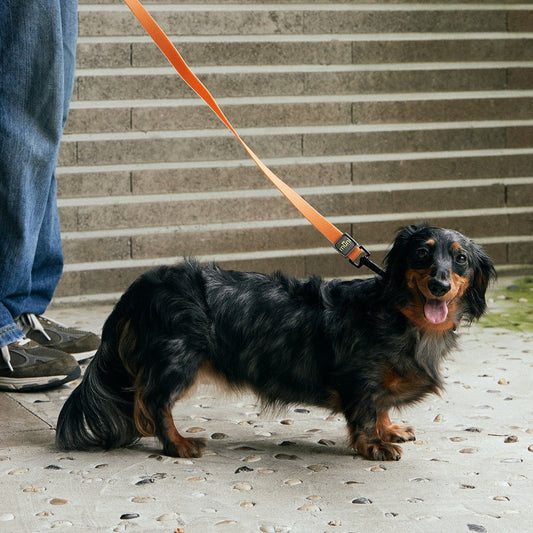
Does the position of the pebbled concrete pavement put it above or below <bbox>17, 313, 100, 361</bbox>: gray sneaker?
below

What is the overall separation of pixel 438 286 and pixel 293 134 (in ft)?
10.4

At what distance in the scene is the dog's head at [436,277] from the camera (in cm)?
284

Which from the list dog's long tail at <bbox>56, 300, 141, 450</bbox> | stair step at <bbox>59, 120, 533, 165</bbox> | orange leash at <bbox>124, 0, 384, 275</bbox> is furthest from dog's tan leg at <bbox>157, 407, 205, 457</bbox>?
stair step at <bbox>59, 120, 533, 165</bbox>

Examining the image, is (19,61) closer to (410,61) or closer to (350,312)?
(350,312)

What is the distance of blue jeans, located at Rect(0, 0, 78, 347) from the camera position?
3.42m

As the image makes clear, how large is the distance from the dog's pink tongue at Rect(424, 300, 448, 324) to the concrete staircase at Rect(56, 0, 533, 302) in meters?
2.98

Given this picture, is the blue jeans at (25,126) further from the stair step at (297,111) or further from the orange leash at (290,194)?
the stair step at (297,111)

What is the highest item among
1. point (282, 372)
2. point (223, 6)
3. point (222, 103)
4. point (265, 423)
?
point (223, 6)

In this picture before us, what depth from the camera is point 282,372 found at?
2.97m

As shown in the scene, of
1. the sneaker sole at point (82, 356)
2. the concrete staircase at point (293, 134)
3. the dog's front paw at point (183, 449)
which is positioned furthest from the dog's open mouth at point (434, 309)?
the concrete staircase at point (293, 134)

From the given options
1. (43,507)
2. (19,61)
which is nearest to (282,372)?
(43,507)

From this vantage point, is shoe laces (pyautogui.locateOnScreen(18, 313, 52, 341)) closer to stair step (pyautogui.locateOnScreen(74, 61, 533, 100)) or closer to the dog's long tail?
the dog's long tail

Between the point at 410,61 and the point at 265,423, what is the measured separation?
10.9 feet

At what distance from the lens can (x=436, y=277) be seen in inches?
111
